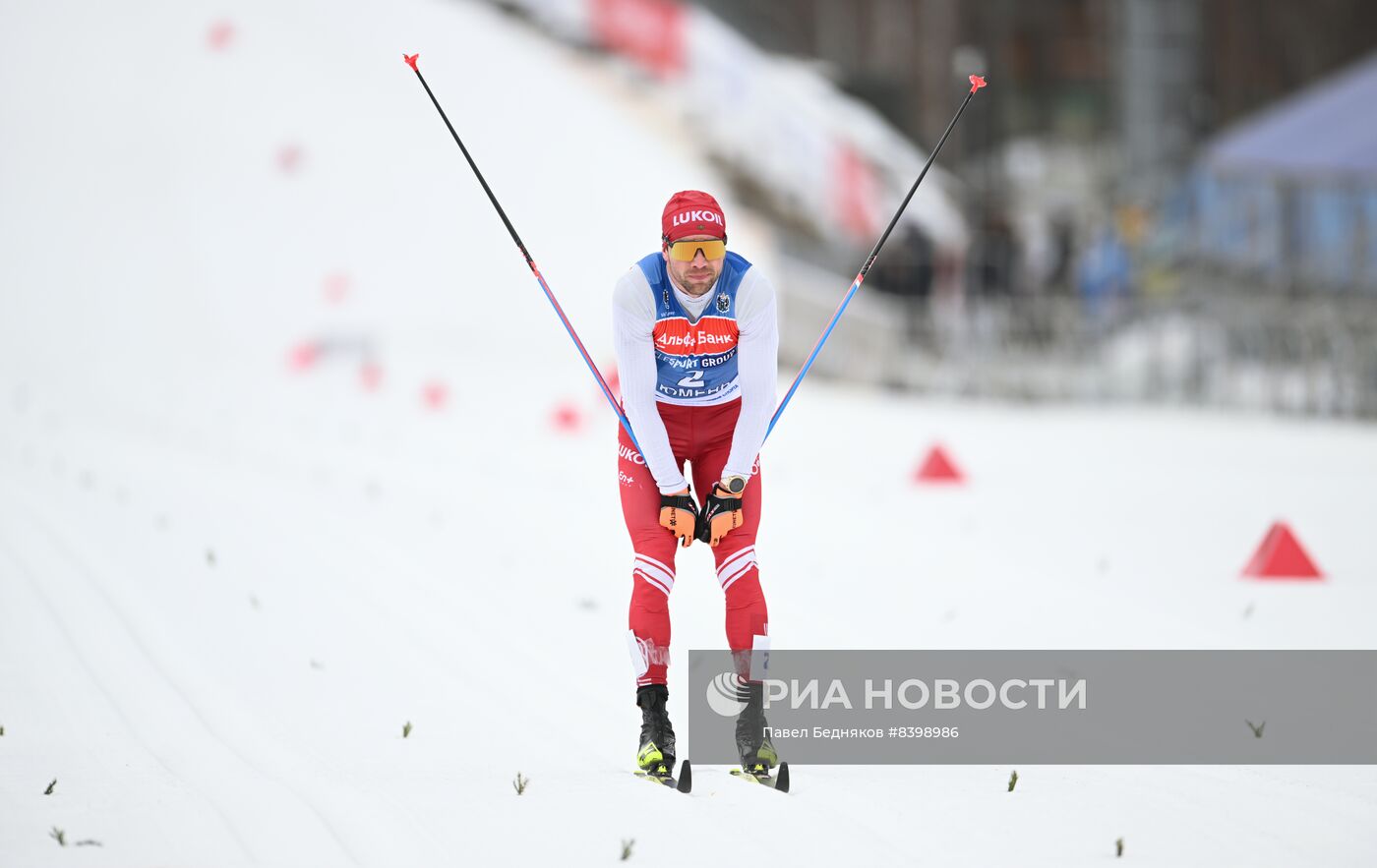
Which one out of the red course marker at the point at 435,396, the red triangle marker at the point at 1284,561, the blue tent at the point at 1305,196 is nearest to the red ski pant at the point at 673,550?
the red triangle marker at the point at 1284,561

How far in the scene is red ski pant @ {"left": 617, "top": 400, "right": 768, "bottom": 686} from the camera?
5.01 meters

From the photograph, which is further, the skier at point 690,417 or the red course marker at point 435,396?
the red course marker at point 435,396

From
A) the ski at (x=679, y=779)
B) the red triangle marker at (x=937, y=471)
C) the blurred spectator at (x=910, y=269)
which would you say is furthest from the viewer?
the blurred spectator at (x=910, y=269)

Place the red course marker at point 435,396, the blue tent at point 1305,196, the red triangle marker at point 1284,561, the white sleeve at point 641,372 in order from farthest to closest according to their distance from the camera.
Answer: the blue tent at point 1305,196 → the red course marker at point 435,396 → the red triangle marker at point 1284,561 → the white sleeve at point 641,372

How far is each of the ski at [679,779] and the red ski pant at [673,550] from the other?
289 mm

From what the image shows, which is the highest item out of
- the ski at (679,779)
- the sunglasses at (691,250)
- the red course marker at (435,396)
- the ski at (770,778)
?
the red course marker at (435,396)

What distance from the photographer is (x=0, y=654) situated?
6.28 metres

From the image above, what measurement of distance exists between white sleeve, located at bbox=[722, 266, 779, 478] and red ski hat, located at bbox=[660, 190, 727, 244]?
212mm

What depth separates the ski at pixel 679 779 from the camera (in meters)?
4.75

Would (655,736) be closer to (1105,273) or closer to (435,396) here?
(435,396)

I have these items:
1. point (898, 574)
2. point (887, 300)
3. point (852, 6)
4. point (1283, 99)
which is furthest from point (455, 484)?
point (1283, 99)

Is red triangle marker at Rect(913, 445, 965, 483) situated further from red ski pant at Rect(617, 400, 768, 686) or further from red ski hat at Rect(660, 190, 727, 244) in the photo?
red ski hat at Rect(660, 190, 727, 244)

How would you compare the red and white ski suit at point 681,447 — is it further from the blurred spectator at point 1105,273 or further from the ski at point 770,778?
the blurred spectator at point 1105,273

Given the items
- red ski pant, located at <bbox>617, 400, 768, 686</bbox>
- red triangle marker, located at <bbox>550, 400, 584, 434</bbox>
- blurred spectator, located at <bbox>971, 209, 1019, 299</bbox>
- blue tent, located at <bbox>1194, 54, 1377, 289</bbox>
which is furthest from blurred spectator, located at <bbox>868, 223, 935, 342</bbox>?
red ski pant, located at <bbox>617, 400, 768, 686</bbox>
